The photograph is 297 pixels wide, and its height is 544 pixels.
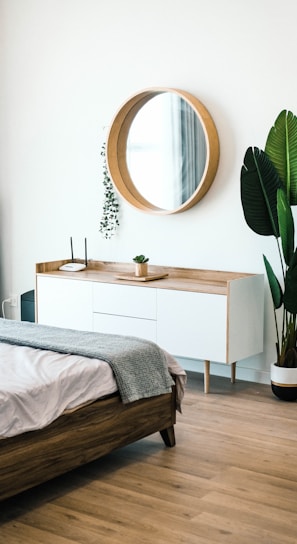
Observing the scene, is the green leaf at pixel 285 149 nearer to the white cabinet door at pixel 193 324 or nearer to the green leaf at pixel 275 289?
the green leaf at pixel 275 289

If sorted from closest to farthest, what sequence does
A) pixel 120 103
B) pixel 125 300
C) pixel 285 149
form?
pixel 285 149 → pixel 125 300 → pixel 120 103

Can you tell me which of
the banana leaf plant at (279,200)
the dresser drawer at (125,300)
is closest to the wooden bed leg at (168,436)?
the banana leaf plant at (279,200)

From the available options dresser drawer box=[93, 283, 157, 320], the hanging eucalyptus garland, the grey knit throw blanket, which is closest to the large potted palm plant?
dresser drawer box=[93, 283, 157, 320]

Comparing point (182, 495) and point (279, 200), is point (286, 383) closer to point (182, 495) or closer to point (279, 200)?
point (279, 200)

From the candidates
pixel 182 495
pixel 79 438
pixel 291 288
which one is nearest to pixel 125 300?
pixel 291 288

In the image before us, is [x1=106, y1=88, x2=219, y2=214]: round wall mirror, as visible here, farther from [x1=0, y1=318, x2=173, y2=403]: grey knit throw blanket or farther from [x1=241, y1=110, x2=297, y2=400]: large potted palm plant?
[x1=0, y1=318, x2=173, y2=403]: grey knit throw blanket

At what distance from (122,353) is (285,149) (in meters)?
1.60

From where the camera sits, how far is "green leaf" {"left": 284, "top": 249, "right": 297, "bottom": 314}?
4.20 meters

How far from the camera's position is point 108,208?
5297 millimetres

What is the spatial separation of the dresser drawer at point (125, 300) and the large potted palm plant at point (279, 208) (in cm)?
75

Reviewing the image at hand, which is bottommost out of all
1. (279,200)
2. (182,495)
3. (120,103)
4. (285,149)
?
(182,495)

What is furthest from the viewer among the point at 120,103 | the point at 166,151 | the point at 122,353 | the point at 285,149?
the point at 120,103

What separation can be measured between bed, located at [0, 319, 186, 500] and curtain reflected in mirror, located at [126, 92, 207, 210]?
151 centimetres

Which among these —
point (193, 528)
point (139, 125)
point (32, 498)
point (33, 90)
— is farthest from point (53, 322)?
point (193, 528)
